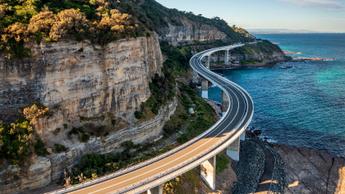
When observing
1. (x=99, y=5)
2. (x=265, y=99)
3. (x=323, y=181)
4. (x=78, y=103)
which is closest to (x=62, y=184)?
(x=78, y=103)

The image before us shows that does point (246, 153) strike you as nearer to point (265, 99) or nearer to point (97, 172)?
point (97, 172)

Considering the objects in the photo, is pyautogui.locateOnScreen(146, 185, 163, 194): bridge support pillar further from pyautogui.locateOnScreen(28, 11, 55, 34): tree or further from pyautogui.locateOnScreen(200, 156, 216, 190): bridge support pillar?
pyautogui.locateOnScreen(28, 11, 55, 34): tree

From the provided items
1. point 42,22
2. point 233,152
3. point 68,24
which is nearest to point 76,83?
point 68,24

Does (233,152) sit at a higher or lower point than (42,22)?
lower

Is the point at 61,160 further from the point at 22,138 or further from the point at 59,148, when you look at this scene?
the point at 22,138

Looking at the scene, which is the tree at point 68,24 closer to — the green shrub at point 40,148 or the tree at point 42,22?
the tree at point 42,22

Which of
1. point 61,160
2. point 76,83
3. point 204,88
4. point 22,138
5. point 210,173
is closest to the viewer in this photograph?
point 22,138

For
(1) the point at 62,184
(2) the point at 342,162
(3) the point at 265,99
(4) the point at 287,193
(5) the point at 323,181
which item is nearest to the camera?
(1) the point at 62,184
